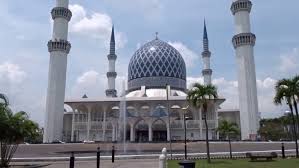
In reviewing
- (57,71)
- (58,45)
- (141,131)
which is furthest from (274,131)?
(58,45)

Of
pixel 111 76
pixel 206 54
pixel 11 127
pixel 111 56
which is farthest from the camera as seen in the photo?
pixel 111 56

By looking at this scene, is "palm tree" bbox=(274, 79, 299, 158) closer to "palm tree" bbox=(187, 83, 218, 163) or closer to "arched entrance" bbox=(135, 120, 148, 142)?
"palm tree" bbox=(187, 83, 218, 163)

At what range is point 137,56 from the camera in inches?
2798

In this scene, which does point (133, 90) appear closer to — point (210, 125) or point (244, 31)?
point (210, 125)

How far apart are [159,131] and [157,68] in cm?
1489

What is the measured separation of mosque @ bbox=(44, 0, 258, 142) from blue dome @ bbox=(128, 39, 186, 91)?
21cm

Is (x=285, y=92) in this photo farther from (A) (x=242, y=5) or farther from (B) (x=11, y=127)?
(A) (x=242, y=5)

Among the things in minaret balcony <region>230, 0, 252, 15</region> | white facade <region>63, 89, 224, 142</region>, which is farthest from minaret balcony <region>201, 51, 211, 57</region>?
minaret balcony <region>230, 0, 252, 15</region>

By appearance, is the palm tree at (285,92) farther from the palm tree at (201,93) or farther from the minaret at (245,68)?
the minaret at (245,68)

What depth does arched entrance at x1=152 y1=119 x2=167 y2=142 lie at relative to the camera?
56353 mm

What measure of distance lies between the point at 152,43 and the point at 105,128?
24.3 m

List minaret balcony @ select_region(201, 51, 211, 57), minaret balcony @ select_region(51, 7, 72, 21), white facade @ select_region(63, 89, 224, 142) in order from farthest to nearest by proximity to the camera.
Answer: minaret balcony @ select_region(201, 51, 211, 57) → white facade @ select_region(63, 89, 224, 142) → minaret balcony @ select_region(51, 7, 72, 21)

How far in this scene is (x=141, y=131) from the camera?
57.9 m

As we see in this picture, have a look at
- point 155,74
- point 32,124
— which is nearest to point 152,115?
point 155,74
